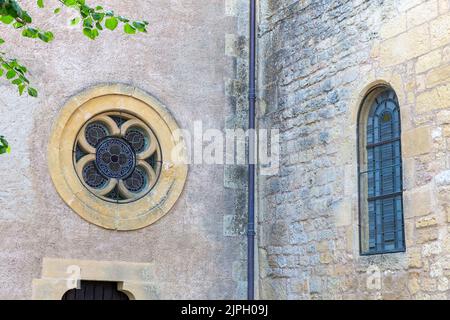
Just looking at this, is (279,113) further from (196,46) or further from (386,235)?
(386,235)

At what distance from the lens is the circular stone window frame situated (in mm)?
7879

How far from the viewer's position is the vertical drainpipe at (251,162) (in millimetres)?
8485

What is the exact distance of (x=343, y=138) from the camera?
7684mm

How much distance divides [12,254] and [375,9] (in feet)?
12.3

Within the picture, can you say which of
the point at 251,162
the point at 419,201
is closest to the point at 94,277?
the point at 251,162

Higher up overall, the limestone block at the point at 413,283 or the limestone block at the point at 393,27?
the limestone block at the point at 393,27

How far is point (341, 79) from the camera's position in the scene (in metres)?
7.80

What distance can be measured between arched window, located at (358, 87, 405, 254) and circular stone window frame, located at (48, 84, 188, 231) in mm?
1852

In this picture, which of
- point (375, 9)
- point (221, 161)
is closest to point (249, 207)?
point (221, 161)


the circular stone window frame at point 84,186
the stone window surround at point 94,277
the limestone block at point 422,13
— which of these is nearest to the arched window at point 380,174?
the limestone block at point 422,13

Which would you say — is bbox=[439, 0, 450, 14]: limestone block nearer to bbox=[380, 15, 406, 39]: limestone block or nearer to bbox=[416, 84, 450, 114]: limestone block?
bbox=[380, 15, 406, 39]: limestone block

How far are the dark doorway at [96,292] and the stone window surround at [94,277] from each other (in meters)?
0.07

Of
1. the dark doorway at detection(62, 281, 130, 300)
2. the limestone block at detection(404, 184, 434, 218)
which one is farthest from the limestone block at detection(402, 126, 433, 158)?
the dark doorway at detection(62, 281, 130, 300)

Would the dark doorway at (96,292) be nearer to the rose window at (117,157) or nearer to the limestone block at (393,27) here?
the rose window at (117,157)
